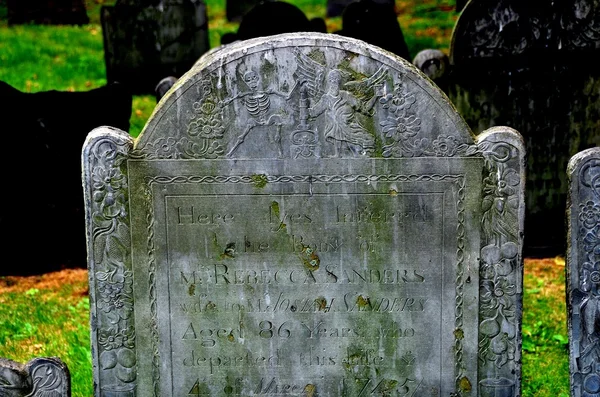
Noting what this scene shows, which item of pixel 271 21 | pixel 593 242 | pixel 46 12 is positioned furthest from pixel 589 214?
pixel 46 12

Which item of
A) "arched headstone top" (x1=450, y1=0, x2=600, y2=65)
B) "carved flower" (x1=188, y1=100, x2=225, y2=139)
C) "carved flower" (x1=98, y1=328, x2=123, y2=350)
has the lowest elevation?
"carved flower" (x1=98, y1=328, x2=123, y2=350)

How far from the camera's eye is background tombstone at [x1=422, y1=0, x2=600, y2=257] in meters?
8.29

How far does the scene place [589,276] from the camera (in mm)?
5090

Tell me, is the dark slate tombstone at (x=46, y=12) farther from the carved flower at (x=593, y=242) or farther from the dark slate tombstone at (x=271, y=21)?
the carved flower at (x=593, y=242)

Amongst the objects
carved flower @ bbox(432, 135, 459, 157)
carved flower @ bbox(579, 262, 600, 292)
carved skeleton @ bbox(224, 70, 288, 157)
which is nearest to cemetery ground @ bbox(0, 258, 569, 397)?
carved flower @ bbox(579, 262, 600, 292)

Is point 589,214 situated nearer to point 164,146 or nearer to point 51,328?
point 164,146

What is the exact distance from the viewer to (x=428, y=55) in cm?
919

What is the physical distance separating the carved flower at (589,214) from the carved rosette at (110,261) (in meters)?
2.51

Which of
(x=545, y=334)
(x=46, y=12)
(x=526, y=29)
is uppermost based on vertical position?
(x=46, y=12)

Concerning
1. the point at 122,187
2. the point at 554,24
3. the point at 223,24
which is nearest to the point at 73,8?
the point at 223,24

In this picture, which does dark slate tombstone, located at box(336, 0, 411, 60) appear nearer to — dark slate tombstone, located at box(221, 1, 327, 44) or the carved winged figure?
dark slate tombstone, located at box(221, 1, 327, 44)

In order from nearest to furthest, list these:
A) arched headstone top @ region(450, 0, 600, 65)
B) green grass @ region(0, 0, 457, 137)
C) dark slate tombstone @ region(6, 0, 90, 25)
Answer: arched headstone top @ region(450, 0, 600, 65)
green grass @ region(0, 0, 457, 137)
dark slate tombstone @ region(6, 0, 90, 25)

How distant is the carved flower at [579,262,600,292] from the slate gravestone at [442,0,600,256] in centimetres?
369

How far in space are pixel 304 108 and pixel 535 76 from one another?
4.25 metres
